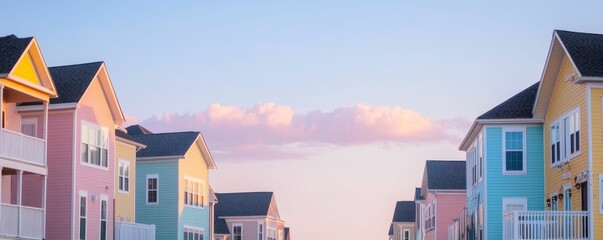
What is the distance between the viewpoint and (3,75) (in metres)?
38.3

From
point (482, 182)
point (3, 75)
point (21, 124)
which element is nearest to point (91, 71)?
point (21, 124)

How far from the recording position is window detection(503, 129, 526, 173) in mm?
47625

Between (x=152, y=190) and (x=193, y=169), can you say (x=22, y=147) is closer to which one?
(x=152, y=190)

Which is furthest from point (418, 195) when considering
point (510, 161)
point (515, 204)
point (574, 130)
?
point (574, 130)

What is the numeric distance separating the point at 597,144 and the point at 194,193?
32.5m

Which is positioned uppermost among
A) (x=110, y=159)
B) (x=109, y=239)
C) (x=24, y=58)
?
(x=24, y=58)

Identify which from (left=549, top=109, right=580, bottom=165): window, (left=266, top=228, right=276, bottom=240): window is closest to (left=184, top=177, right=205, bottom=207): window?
(left=549, top=109, right=580, bottom=165): window

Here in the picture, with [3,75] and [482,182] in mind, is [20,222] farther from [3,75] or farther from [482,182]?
[482,182]

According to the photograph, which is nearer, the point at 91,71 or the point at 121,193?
the point at 91,71

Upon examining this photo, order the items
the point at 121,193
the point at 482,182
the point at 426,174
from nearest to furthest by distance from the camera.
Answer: the point at 482,182, the point at 121,193, the point at 426,174

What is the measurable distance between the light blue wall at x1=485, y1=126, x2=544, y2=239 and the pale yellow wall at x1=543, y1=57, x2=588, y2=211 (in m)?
0.59

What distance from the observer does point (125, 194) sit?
184 feet

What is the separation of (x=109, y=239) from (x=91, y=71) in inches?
320

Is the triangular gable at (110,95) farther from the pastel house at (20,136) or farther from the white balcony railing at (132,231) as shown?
the pastel house at (20,136)
